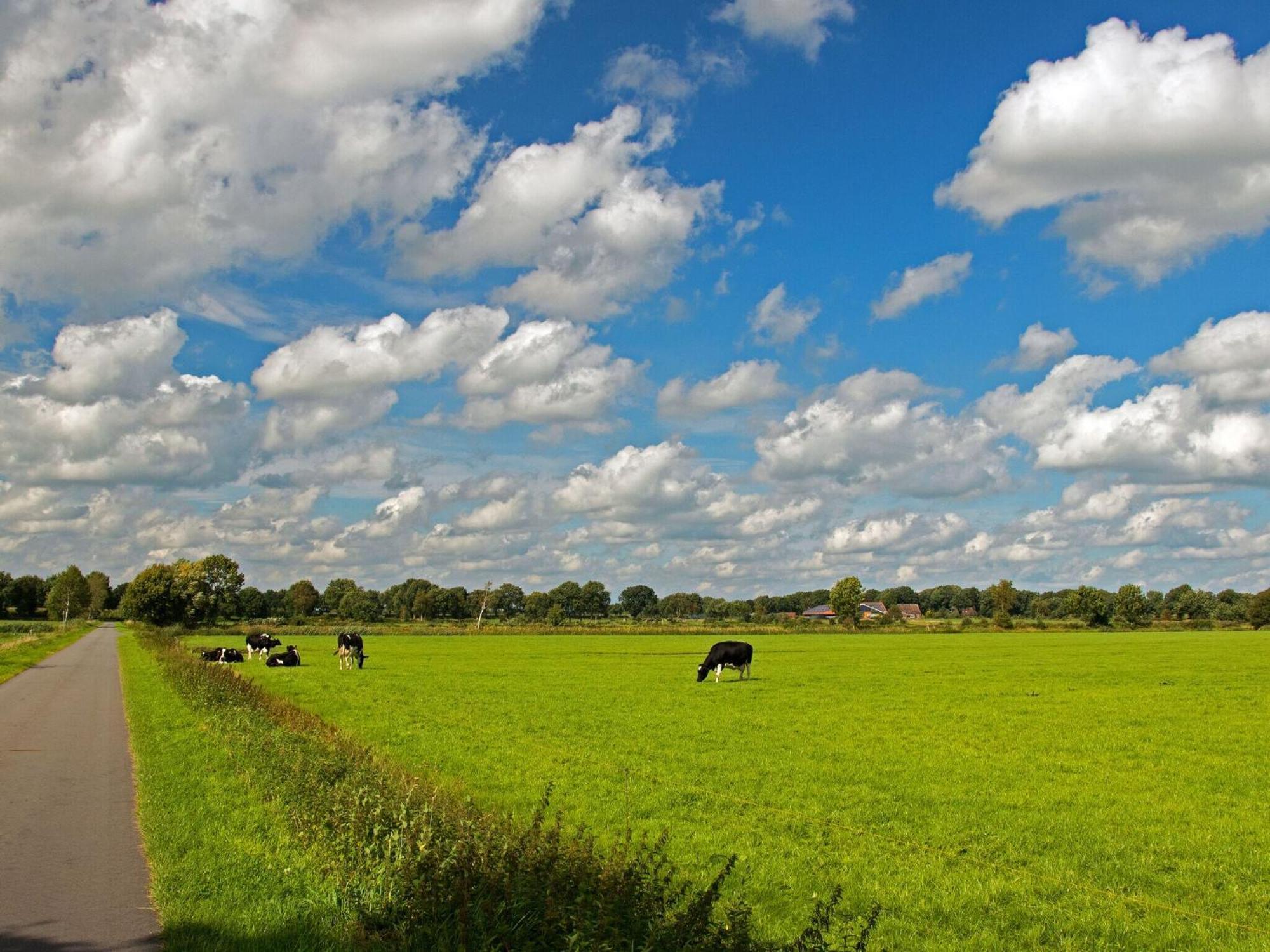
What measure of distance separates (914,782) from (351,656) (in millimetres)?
47622

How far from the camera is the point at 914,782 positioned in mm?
17828

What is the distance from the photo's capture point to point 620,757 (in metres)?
20.5

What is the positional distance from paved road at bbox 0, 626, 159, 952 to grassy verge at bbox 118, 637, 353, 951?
0.84 ft

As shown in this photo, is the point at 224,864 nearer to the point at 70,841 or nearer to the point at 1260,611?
the point at 70,841

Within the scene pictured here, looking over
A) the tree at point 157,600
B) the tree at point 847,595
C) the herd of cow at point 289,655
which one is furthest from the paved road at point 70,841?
the tree at point 847,595

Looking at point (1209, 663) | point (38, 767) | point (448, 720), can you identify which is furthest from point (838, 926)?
point (1209, 663)

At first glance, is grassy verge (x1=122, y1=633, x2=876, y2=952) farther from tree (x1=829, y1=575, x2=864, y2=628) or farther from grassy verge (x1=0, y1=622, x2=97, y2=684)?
tree (x1=829, y1=575, x2=864, y2=628)

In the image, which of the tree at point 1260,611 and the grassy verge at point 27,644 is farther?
the tree at point 1260,611

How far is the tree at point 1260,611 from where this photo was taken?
168m

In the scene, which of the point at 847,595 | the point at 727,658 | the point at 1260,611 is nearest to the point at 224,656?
the point at 727,658

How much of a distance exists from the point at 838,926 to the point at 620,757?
11.0 m

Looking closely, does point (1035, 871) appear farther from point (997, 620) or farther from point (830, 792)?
point (997, 620)

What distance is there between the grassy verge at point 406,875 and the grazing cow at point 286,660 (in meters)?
41.6

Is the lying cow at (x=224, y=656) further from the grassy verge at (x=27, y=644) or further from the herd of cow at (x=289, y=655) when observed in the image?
the grassy verge at (x=27, y=644)
